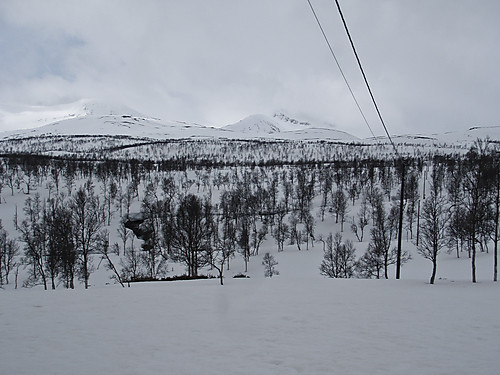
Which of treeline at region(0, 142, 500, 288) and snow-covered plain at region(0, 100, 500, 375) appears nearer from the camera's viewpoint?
snow-covered plain at region(0, 100, 500, 375)

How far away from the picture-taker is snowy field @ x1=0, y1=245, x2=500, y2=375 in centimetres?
761

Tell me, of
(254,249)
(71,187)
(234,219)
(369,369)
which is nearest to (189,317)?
(369,369)

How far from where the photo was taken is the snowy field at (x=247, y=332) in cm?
761

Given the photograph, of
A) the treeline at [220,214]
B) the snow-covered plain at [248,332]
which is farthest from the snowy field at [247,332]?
the treeline at [220,214]

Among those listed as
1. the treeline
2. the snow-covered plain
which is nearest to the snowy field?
the snow-covered plain

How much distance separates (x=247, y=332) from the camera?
406 inches

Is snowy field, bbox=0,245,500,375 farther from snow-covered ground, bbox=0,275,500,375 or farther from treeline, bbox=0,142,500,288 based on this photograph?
treeline, bbox=0,142,500,288

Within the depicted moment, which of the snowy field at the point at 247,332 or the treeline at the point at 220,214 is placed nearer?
the snowy field at the point at 247,332

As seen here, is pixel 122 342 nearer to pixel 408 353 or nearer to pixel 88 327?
pixel 88 327

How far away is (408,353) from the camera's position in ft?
27.7

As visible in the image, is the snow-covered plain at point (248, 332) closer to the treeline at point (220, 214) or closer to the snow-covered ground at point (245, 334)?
the snow-covered ground at point (245, 334)

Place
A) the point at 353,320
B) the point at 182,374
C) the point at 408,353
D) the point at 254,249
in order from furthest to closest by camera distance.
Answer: the point at 254,249 < the point at 353,320 < the point at 408,353 < the point at 182,374

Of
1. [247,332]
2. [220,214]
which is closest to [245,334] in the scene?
[247,332]

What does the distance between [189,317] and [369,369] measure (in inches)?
276
